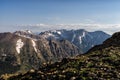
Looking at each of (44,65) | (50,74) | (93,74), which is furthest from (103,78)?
(44,65)

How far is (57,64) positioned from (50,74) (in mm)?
6677

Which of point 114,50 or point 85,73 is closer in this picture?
point 85,73

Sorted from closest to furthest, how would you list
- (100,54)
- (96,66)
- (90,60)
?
(96,66) < (90,60) < (100,54)

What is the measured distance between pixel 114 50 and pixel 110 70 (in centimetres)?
969

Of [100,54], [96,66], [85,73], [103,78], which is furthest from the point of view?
[100,54]

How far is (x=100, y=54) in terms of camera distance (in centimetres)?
3775

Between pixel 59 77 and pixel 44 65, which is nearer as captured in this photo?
pixel 59 77

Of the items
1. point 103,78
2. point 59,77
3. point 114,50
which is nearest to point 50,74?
point 59,77

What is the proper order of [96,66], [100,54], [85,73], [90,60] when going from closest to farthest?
[85,73], [96,66], [90,60], [100,54]

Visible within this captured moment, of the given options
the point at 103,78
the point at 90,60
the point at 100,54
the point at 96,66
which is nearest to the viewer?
the point at 103,78

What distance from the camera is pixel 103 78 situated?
89.3 feet

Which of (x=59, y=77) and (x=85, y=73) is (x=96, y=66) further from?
(x=59, y=77)

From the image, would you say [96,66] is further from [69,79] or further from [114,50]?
[114,50]

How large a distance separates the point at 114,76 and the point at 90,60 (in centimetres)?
687
